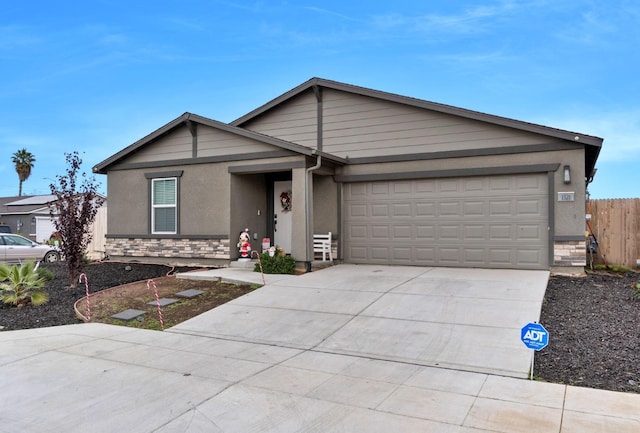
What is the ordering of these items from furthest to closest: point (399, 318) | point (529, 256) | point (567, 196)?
point (529, 256) < point (567, 196) < point (399, 318)

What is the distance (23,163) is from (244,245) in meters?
49.8

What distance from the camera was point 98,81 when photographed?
647 inches

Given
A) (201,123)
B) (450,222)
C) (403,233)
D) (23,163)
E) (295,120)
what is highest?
(23,163)

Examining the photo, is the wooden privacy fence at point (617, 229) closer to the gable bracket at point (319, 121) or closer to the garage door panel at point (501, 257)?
the garage door panel at point (501, 257)

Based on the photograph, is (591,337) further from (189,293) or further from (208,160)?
(208,160)

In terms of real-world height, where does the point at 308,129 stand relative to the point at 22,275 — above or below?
above

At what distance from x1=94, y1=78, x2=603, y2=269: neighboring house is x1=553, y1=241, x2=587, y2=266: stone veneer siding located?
23mm

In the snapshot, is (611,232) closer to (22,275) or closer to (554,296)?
(554,296)

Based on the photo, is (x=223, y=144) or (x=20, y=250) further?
(x=20, y=250)

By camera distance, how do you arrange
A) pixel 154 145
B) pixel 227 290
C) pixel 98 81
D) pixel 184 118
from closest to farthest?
pixel 227 290 < pixel 184 118 < pixel 154 145 < pixel 98 81

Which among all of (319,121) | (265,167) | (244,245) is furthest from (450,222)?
(244,245)

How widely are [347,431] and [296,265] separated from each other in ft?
26.0

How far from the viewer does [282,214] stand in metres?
13.9

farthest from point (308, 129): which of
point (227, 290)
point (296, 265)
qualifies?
point (227, 290)
